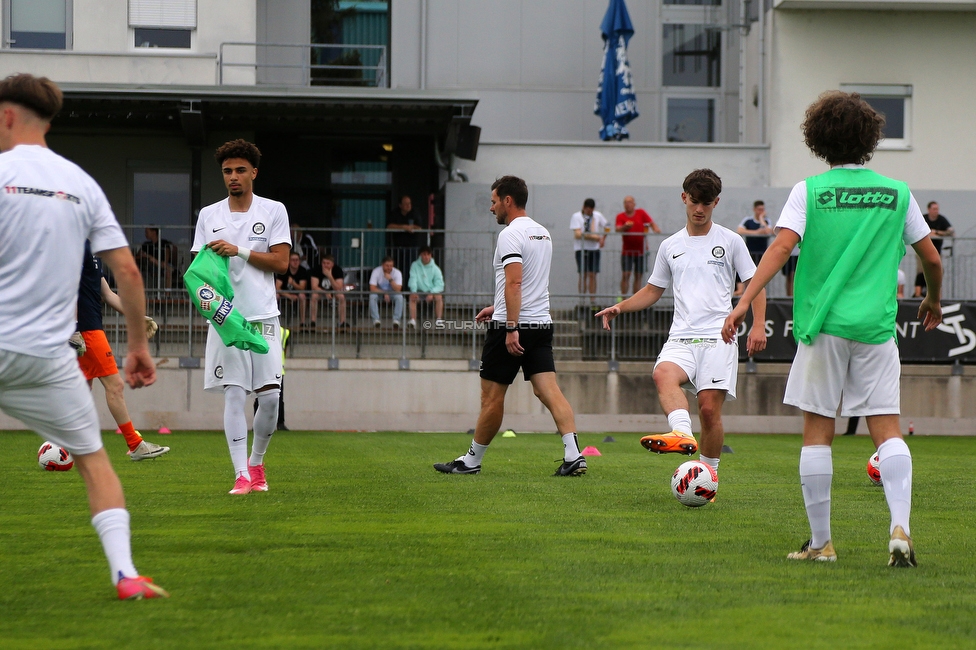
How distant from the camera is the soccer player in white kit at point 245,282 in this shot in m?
7.75

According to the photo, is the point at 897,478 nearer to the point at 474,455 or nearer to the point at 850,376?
the point at 850,376

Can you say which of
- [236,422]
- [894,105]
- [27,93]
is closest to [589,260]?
[894,105]

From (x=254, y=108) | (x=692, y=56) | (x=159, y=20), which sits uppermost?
(x=692, y=56)

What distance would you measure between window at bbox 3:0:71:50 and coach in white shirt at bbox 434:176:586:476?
18361 millimetres

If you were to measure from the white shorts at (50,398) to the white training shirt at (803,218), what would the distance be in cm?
314

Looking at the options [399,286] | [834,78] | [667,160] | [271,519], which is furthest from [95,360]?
[834,78]

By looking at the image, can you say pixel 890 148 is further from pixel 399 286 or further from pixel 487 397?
pixel 487 397

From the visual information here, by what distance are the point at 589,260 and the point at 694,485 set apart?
1581cm

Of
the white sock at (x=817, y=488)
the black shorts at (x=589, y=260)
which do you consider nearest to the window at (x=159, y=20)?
the black shorts at (x=589, y=260)

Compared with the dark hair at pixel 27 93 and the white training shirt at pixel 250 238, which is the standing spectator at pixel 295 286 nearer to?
the white training shirt at pixel 250 238

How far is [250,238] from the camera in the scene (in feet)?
25.9

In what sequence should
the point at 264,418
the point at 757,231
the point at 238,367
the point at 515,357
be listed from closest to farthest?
the point at 238,367 → the point at 264,418 → the point at 515,357 → the point at 757,231

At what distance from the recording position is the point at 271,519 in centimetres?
678

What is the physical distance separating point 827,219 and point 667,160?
70.1ft
